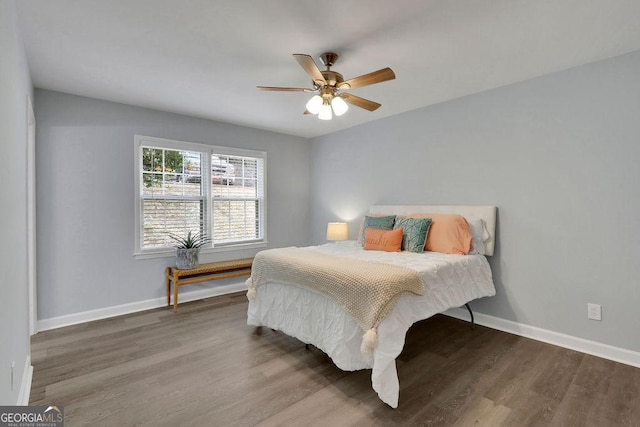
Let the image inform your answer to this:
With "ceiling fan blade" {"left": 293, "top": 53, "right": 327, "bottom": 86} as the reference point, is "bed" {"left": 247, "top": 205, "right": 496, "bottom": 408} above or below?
below

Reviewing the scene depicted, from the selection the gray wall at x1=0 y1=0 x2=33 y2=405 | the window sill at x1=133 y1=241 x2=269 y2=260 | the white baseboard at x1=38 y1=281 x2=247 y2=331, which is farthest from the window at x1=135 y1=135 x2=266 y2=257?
the gray wall at x1=0 y1=0 x2=33 y2=405

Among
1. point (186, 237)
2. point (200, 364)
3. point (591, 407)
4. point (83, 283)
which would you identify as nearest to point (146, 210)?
→ point (186, 237)

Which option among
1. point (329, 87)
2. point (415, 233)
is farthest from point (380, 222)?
point (329, 87)

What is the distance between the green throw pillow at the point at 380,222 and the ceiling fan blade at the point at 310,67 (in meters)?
1.75

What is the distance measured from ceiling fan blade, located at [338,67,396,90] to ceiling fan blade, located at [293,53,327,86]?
0.17 metres

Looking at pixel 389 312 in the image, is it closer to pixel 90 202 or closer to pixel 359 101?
pixel 359 101

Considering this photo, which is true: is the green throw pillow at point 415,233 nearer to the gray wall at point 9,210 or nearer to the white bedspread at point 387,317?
the white bedspread at point 387,317

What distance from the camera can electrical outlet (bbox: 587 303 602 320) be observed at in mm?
2539

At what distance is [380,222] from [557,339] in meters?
1.94

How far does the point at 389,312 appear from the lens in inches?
75.4

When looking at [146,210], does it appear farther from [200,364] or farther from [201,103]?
[200,364]

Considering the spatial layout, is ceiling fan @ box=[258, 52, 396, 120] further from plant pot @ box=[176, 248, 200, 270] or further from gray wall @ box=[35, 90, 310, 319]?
plant pot @ box=[176, 248, 200, 270]

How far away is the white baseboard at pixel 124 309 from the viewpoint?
3.14m

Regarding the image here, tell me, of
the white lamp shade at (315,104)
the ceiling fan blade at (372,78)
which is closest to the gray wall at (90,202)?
the white lamp shade at (315,104)
